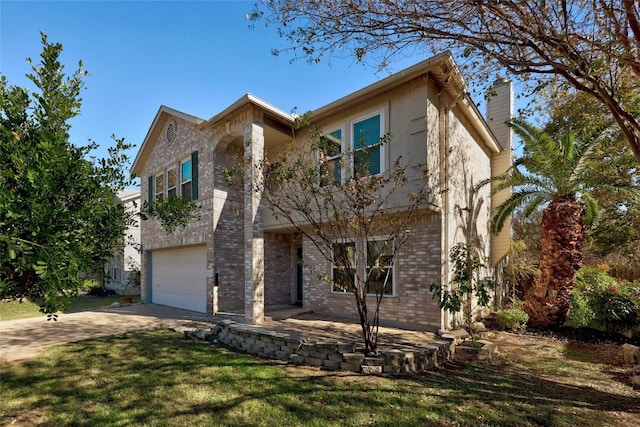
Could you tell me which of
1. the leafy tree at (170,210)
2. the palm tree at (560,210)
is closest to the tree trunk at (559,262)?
the palm tree at (560,210)

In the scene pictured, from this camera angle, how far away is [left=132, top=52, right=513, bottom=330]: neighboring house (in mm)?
8602

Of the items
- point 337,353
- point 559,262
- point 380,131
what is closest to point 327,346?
point 337,353

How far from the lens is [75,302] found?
17.6m

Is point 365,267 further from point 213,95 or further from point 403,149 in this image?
point 213,95

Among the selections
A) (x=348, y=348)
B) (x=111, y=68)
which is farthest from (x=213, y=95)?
(x=348, y=348)

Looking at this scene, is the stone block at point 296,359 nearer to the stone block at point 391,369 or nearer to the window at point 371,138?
the stone block at point 391,369

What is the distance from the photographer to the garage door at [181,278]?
1278 centimetres

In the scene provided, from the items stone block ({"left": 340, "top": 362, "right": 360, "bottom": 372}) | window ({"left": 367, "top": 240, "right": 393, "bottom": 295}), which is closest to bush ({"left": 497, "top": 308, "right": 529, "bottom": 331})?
window ({"left": 367, "top": 240, "right": 393, "bottom": 295})

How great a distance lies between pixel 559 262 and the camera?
377 inches

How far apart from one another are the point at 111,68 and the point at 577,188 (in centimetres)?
1254

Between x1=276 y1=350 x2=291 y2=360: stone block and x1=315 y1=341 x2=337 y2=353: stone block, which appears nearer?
x1=315 y1=341 x2=337 y2=353: stone block

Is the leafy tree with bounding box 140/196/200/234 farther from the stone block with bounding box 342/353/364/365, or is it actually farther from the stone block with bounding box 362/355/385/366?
the stone block with bounding box 362/355/385/366

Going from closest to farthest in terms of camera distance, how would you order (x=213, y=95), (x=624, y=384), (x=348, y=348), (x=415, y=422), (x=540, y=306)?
(x=415, y=422) < (x=624, y=384) < (x=348, y=348) < (x=540, y=306) < (x=213, y=95)

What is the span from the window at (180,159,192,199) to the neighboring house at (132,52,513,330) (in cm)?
7
